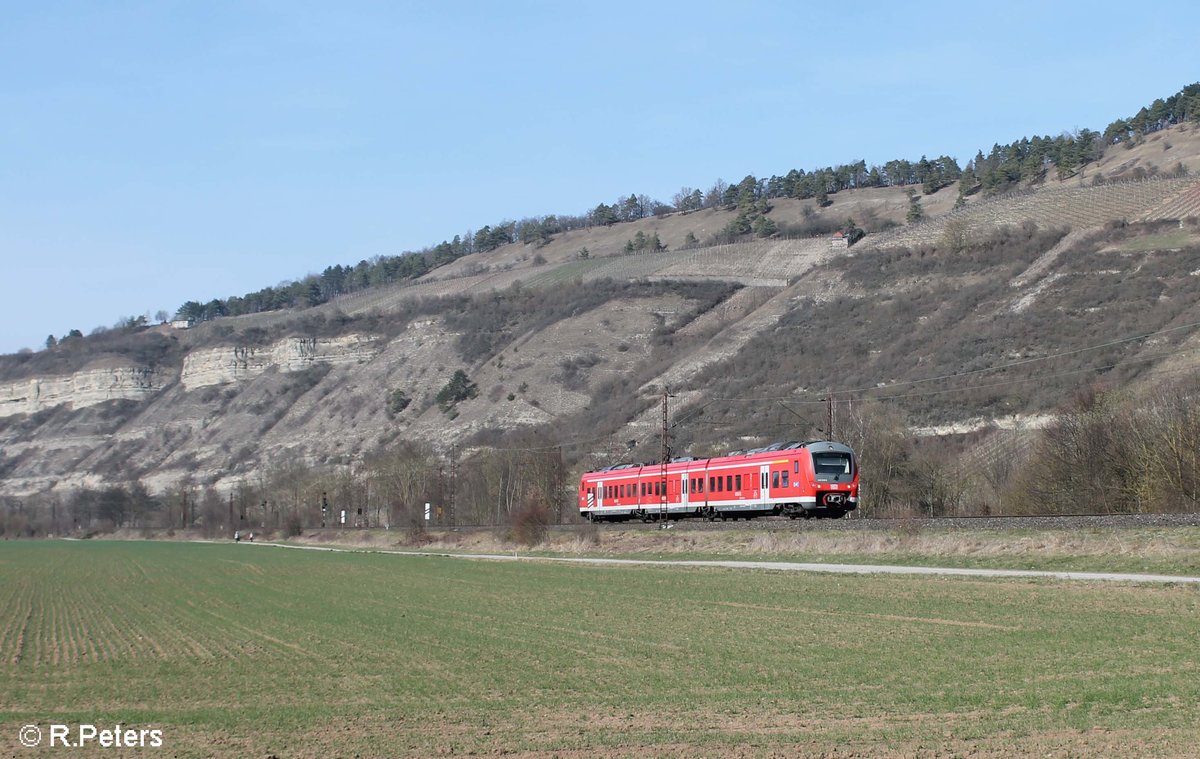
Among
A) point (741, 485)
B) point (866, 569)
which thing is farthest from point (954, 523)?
point (741, 485)

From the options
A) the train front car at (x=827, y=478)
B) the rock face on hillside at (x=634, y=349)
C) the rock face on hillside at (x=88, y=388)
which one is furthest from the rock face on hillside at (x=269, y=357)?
the train front car at (x=827, y=478)

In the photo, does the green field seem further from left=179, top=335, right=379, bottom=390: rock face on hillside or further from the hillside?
left=179, top=335, right=379, bottom=390: rock face on hillside

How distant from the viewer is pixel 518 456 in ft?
298

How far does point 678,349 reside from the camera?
121 metres

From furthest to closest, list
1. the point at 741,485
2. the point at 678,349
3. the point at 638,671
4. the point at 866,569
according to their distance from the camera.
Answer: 1. the point at 678,349
2. the point at 741,485
3. the point at 866,569
4. the point at 638,671

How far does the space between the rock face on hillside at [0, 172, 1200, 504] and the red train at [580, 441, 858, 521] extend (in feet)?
73.7

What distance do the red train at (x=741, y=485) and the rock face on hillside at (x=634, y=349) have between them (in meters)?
22.5

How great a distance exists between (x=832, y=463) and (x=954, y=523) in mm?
6756

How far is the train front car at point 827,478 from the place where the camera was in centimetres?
4778

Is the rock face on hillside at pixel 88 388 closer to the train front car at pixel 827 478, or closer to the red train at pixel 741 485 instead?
the red train at pixel 741 485

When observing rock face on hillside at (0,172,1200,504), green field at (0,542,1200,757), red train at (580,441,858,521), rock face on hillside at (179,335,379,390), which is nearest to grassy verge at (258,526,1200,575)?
red train at (580,441,858,521)

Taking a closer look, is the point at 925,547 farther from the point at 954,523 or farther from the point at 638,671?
the point at 638,671

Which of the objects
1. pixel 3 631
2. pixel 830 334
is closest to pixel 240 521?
pixel 830 334

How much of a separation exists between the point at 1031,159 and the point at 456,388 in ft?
286
